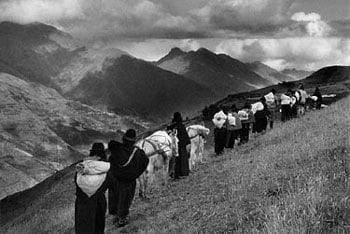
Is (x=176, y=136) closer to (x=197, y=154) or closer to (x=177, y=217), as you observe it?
(x=197, y=154)

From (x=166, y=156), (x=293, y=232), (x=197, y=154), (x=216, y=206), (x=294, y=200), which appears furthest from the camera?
(x=197, y=154)

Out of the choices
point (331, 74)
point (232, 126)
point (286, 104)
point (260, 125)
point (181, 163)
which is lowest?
point (181, 163)

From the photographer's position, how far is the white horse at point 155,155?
16672 mm

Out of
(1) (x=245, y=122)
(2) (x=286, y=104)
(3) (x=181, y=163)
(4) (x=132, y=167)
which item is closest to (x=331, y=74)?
(2) (x=286, y=104)

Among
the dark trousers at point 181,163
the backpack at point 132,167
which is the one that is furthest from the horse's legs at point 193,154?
the backpack at point 132,167

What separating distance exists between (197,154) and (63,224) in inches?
314

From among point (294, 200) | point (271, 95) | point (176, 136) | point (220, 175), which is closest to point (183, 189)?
point (220, 175)

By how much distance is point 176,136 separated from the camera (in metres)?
20.0

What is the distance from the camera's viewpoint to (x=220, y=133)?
86.5 feet

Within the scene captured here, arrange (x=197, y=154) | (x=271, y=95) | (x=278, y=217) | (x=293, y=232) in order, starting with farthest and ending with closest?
(x=271, y=95) < (x=197, y=154) < (x=278, y=217) < (x=293, y=232)

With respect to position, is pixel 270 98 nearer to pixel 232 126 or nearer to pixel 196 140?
pixel 232 126

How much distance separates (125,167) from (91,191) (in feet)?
6.19

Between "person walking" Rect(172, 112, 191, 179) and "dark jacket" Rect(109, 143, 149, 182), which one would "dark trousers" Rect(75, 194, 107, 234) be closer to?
"dark jacket" Rect(109, 143, 149, 182)

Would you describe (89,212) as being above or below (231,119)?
below
